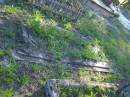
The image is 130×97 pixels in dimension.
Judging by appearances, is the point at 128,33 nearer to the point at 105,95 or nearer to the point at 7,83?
the point at 105,95

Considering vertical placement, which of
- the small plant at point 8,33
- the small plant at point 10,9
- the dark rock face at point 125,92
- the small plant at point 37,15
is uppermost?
the small plant at point 10,9

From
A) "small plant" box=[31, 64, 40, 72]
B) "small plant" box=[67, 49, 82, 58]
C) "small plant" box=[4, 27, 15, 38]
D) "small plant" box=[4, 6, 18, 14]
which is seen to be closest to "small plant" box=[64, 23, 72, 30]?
"small plant" box=[67, 49, 82, 58]

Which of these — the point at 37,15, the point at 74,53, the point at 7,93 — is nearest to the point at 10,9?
the point at 37,15

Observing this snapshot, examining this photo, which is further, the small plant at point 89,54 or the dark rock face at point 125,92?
the small plant at point 89,54

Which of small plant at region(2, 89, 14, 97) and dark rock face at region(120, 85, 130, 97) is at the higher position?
small plant at region(2, 89, 14, 97)

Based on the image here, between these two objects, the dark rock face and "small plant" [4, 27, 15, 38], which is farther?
the dark rock face

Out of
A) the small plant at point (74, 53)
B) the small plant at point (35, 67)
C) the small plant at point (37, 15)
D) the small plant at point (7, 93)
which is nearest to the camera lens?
the small plant at point (7, 93)

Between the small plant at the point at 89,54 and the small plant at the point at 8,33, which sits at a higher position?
the small plant at the point at 8,33

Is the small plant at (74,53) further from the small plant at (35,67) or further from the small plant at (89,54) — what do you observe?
the small plant at (35,67)

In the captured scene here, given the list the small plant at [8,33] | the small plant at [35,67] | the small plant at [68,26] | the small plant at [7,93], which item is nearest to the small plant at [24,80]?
Result: the small plant at [35,67]

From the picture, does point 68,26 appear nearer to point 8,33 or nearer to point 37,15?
point 37,15

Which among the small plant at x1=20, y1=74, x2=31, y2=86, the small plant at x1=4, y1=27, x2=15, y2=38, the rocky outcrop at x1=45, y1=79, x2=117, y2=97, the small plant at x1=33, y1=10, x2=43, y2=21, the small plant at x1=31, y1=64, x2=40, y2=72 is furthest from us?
the small plant at x1=33, y1=10, x2=43, y2=21

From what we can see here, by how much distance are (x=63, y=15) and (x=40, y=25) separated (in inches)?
73.4

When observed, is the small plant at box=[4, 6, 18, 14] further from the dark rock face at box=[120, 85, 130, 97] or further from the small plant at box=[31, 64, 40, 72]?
the dark rock face at box=[120, 85, 130, 97]
